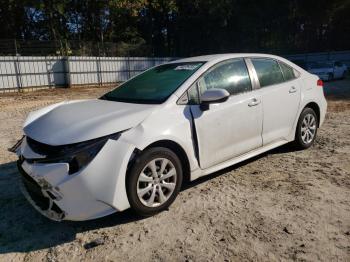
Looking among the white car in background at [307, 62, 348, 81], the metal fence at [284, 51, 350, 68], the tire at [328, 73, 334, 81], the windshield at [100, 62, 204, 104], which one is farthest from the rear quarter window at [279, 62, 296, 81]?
the metal fence at [284, 51, 350, 68]

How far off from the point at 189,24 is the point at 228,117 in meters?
38.6

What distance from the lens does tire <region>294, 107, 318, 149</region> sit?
5157 millimetres

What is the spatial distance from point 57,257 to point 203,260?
123 centimetres

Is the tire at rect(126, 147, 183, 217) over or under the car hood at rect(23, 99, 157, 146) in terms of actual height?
under

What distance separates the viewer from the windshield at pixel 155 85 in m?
3.82

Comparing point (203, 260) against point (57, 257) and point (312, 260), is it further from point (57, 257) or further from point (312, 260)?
point (57, 257)

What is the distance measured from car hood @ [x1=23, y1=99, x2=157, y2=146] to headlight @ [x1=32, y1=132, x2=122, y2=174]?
0.05 m

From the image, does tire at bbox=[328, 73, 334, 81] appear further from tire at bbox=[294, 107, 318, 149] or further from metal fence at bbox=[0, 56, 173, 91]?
tire at bbox=[294, 107, 318, 149]

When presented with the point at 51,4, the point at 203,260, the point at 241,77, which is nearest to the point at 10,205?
the point at 203,260

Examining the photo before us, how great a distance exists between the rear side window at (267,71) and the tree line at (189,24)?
23.5m

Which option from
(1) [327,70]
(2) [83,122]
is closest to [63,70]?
(1) [327,70]

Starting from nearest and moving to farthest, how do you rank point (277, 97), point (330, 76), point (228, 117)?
1. point (228, 117)
2. point (277, 97)
3. point (330, 76)

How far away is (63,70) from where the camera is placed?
2097 centimetres

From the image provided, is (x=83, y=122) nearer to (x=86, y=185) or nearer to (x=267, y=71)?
(x=86, y=185)
